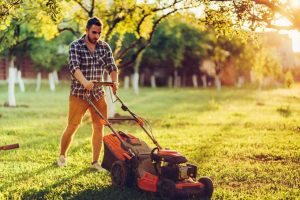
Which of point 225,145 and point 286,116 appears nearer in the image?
point 225,145

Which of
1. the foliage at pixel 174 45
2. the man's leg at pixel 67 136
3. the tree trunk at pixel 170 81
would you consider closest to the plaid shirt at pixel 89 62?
the man's leg at pixel 67 136

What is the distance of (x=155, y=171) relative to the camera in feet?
26.6

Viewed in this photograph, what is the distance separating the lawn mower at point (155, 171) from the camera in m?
7.63

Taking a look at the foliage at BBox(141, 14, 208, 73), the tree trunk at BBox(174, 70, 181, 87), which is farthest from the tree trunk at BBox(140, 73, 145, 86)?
the tree trunk at BBox(174, 70, 181, 87)

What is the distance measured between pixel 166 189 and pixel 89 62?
9.60 ft

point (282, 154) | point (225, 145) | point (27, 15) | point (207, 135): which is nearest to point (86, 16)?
point (27, 15)

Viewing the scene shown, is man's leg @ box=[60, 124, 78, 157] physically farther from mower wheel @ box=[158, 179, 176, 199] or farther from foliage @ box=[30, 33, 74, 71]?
foliage @ box=[30, 33, 74, 71]

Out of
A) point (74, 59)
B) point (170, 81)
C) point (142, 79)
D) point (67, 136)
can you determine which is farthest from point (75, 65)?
point (142, 79)

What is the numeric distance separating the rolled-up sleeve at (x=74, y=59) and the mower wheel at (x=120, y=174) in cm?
174

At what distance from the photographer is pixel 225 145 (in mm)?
13570

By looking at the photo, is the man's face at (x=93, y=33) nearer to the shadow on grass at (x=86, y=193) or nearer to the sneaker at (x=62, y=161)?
the sneaker at (x=62, y=161)

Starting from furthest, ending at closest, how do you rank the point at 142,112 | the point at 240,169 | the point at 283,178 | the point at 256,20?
1. the point at 142,112
2. the point at 256,20
3. the point at 240,169
4. the point at 283,178

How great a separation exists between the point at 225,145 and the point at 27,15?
29.4 feet

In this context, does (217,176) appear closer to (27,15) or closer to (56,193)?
(56,193)
